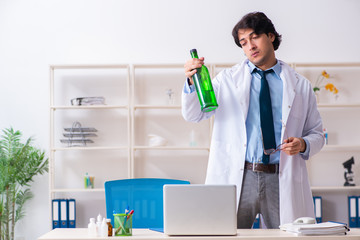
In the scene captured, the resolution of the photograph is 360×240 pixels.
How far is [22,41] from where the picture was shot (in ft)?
15.5

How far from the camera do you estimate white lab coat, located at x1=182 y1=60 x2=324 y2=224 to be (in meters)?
2.07

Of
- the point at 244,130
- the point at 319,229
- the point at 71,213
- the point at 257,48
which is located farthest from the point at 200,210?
the point at 71,213

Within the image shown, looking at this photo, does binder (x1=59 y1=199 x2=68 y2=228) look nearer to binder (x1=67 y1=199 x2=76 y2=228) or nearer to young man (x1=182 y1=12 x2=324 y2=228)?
binder (x1=67 y1=199 x2=76 y2=228)

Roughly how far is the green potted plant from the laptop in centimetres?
305

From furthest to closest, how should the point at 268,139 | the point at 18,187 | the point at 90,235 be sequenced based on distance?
the point at 18,187 < the point at 268,139 < the point at 90,235

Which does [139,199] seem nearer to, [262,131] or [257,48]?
[262,131]

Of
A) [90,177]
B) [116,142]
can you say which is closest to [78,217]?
[90,177]

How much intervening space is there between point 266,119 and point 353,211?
9.05 feet

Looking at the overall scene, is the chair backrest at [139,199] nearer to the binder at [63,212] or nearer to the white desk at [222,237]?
the white desk at [222,237]

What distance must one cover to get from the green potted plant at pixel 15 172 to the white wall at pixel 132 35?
0.76ft

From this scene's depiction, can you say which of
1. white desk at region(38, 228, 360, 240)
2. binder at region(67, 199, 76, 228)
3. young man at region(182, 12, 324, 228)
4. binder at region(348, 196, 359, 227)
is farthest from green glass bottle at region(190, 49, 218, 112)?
binder at region(348, 196, 359, 227)

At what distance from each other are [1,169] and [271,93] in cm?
287

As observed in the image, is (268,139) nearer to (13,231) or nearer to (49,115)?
(49,115)

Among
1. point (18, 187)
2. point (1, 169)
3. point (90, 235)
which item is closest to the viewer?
point (90, 235)
